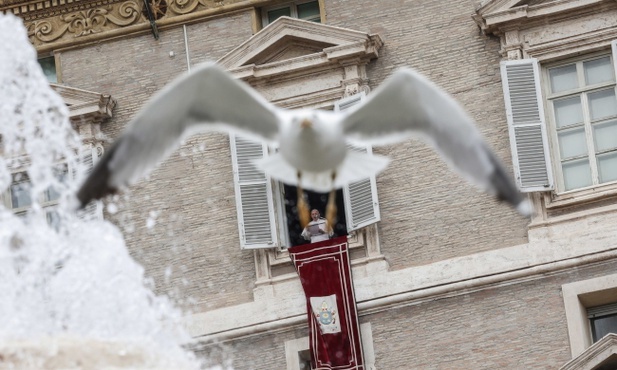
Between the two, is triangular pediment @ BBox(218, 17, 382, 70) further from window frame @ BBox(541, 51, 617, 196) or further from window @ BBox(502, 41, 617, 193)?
window frame @ BBox(541, 51, 617, 196)

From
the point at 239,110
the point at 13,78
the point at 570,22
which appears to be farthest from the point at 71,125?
the point at 239,110

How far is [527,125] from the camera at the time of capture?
91.4 feet

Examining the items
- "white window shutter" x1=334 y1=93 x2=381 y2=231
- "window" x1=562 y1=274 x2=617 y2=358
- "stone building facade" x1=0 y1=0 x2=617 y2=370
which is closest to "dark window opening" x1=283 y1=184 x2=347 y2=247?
"stone building facade" x1=0 y1=0 x2=617 y2=370

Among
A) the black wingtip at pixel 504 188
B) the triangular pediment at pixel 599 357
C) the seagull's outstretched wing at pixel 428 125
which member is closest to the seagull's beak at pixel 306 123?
the seagull's outstretched wing at pixel 428 125

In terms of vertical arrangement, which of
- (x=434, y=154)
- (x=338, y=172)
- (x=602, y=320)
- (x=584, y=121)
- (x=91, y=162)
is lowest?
(x=602, y=320)

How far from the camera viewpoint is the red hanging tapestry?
27750 mm

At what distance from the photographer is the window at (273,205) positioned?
28.5 metres

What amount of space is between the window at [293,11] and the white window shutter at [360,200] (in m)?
1.87

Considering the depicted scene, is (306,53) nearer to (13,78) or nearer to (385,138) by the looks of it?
(13,78)

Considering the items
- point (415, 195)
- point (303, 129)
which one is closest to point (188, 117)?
point (303, 129)

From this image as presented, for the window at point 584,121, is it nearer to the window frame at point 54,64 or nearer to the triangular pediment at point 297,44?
the triangular pediment at point 297,44

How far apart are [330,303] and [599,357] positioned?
A: 3.95m

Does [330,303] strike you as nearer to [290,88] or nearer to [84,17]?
[290,88]

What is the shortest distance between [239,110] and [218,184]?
1051 cm
